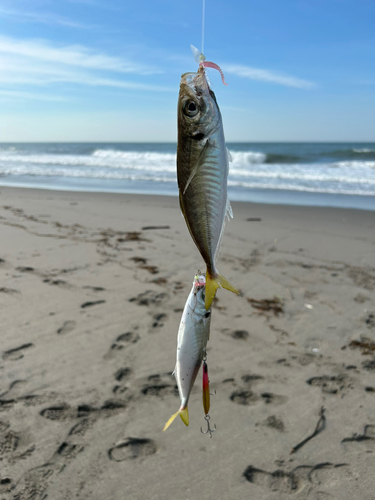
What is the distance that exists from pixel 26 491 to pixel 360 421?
2.45 meters

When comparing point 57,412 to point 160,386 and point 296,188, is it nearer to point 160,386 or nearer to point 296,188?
point 160,386

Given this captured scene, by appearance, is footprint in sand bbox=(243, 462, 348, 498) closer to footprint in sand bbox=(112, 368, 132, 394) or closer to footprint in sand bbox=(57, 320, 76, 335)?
footprint in sand bbox=(112, 368, 132, 394)

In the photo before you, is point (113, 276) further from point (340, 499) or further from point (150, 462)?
point (340, 499)

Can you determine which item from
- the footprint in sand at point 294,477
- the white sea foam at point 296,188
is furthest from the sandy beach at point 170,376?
the white sea foam at point 296,188

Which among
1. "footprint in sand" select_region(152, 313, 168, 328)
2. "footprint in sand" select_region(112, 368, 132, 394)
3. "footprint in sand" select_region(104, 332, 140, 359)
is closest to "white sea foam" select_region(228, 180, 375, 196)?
"footprint in sand" select_region(152, 313, 168, 328)

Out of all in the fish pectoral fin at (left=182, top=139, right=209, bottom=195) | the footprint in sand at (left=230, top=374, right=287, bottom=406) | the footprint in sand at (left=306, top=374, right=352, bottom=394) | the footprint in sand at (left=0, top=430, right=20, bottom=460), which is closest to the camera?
the fish pectoral fin at (left=182, top=139, right=209, bottom=195)

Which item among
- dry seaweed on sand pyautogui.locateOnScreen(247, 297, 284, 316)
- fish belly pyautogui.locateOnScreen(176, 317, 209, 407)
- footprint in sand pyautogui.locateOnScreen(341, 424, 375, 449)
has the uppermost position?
fish belly pyautogui.locateOnScreen(176, 317, 209, 407)

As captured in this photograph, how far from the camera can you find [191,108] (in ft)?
2.39

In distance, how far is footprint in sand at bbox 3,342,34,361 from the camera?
3656 millimetres

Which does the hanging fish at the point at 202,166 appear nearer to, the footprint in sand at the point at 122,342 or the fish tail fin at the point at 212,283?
the fish tail fin at the point at 212,283

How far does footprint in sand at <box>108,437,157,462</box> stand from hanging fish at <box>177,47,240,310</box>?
2.39 m

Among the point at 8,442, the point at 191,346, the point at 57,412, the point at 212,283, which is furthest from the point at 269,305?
the point at 212,283

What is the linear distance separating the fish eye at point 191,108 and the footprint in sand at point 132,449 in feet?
8.68

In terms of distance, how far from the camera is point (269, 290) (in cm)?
540
